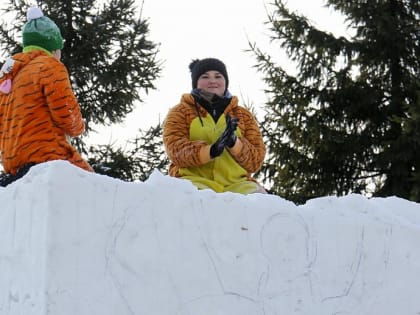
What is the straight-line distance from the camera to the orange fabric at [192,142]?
5590mm

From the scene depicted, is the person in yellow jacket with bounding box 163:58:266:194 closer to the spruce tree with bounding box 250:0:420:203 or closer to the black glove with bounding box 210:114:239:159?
the black glove with bounding box 210:114:239:159

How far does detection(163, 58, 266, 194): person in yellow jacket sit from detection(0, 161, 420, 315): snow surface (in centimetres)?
111

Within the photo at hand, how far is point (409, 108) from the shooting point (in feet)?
37.1

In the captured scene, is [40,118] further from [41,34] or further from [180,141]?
[180,141]

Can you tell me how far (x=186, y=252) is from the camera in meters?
4.02

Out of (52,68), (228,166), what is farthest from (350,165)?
(52,68)

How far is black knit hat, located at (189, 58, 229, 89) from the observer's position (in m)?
5.98

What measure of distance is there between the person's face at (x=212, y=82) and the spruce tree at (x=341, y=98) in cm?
691

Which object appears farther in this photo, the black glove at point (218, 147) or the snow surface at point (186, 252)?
the black glove at point (218, 147)

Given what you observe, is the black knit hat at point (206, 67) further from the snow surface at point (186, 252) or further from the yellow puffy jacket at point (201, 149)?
the snow surface at point (186, 252)

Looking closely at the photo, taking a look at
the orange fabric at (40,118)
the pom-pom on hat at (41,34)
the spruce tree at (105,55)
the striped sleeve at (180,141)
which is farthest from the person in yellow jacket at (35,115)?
the spruce tree at (105,55)

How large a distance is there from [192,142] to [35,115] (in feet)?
3.32

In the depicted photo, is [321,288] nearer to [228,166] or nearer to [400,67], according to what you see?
[228,166]

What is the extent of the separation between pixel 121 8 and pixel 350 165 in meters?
3.88
